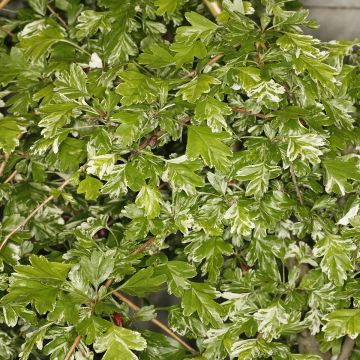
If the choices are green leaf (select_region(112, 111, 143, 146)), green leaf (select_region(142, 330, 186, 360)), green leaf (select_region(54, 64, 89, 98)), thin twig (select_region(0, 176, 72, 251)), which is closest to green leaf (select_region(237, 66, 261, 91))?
green leaf (select_region(112, 111, 143, 146))

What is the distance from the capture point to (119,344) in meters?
1.03

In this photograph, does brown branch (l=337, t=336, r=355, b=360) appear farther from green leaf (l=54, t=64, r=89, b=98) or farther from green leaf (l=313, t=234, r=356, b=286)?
green leaf (l=54, t=64, r=89, b=98)

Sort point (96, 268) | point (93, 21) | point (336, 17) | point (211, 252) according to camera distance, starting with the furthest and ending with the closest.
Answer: point (336, 17), point (93, 21), point (211, 252), point (96, 268)

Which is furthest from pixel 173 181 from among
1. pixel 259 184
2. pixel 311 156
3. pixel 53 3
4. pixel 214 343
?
pixel 53 3

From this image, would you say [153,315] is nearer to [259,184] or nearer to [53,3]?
[259,184]

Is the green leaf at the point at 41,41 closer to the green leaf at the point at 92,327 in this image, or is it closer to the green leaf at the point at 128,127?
A: the green leaf at the point at 128,127

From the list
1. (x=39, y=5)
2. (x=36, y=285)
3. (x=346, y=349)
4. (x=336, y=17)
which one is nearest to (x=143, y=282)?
(x=36, y=285)

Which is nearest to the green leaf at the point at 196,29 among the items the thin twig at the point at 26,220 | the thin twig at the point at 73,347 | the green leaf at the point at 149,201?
the green leaf at the point at 149,201

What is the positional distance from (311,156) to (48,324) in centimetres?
65

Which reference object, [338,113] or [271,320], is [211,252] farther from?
[338,113]

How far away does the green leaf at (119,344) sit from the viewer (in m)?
1.02

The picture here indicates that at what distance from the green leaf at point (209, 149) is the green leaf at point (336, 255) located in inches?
12.3

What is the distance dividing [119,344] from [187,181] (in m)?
0.35

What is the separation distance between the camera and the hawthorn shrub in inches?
43.7
